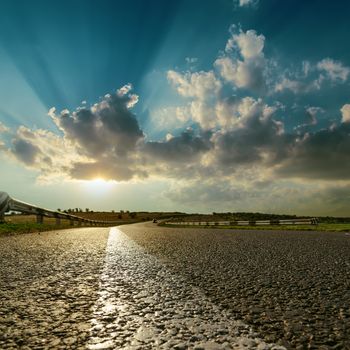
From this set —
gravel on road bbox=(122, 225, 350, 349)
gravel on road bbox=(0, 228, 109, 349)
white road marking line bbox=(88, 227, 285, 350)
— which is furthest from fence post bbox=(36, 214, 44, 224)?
white road marking line bbox=(88, 227, 285, 350)

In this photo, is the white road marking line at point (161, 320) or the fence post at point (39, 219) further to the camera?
the fence post at point (39, 219)

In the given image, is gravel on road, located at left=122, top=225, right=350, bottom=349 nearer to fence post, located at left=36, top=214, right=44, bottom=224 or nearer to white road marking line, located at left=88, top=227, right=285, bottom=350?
white road marking line, located at left=88, top=227, right=285, bottom=350

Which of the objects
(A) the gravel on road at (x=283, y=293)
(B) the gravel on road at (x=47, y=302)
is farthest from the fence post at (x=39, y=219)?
(A) the gravel on road at (x=283, y=293)

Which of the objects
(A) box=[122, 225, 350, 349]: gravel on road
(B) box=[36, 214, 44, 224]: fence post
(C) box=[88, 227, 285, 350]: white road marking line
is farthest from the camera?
(B) box=[36, 214, 44, 224]: fence post

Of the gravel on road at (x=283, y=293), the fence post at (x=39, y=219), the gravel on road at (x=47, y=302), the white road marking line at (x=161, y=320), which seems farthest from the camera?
the fence post at (x=39, y=219)

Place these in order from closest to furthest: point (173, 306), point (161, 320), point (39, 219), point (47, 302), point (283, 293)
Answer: point (161, 320)
point (173, 306)
point (47, 302)
point (283, 293)
point (39, 219)

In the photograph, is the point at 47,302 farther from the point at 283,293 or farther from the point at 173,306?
the point at 283,293

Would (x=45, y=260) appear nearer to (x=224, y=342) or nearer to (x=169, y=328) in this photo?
(x=169, y=328)

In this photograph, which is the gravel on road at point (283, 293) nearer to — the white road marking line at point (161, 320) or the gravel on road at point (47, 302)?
the white road marking line at point (161, 320)

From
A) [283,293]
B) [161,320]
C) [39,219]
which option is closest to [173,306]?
[161,320]

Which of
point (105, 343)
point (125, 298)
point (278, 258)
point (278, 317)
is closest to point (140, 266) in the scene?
point (125, 298)

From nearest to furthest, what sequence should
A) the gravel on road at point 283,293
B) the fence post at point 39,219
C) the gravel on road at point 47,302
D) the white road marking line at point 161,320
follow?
the white road marking line at point 161,320
the gravel on road at point 47,302
the gravel on road at point 283,293
the fence post at point 39,219

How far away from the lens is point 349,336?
2264 mm

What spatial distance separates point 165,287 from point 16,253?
4.14 m
